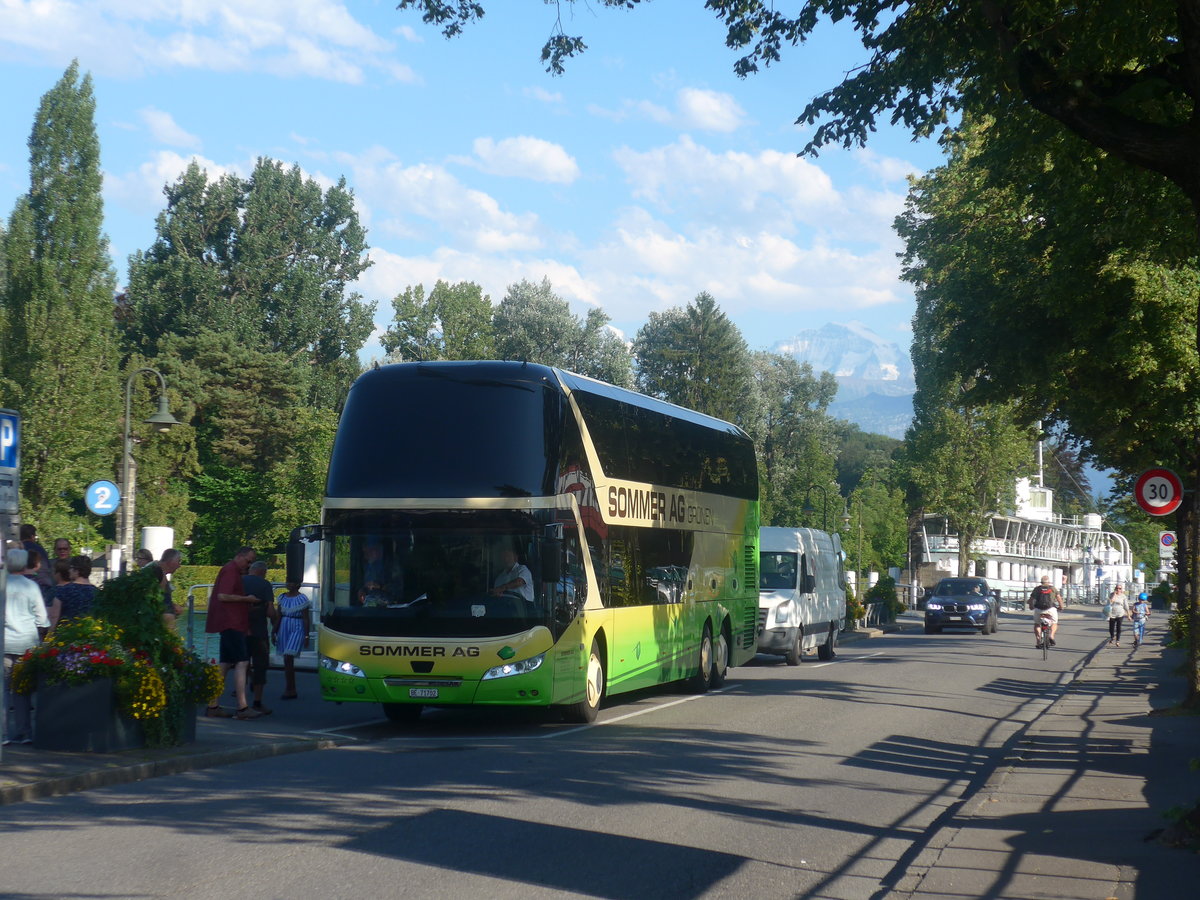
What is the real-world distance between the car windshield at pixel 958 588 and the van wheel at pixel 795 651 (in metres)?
21.4

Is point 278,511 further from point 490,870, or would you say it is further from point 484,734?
point 490,870

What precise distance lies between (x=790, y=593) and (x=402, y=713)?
13.8 meters

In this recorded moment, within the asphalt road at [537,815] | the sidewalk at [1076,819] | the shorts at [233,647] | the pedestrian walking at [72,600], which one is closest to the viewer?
the sidewalk at [1076,819]

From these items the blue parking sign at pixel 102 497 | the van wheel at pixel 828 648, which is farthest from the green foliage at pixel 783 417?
the blue parking sign at pixel 102 497

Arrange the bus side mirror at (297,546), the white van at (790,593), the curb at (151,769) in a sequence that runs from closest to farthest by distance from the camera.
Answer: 1. the curb at (151,769)
2. the bus side mirror at (297,546)
3. the white van at (790,593)

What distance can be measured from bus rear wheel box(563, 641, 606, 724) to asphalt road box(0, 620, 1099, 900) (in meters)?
0.25

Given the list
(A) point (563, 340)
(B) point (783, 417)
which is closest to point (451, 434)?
(A) point (563, 340)

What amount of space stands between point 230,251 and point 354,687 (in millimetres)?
57817

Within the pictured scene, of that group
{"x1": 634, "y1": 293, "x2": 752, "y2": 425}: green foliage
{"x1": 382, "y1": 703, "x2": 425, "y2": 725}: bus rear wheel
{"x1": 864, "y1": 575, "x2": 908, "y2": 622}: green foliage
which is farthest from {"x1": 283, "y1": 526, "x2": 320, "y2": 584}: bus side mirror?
{"x1": 634, "y1": 293, "x2": 752, "y2": 425}: green foliage

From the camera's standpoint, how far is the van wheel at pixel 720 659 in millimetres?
22172

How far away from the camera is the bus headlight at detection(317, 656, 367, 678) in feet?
50.4

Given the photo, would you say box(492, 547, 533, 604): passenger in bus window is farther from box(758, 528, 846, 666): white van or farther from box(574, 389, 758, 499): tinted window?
box(758, 528, 846, 666): white van

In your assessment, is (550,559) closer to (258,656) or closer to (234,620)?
(234,620)

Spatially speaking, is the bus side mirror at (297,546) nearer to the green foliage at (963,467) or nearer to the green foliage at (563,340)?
the green foliage at (563,340)
